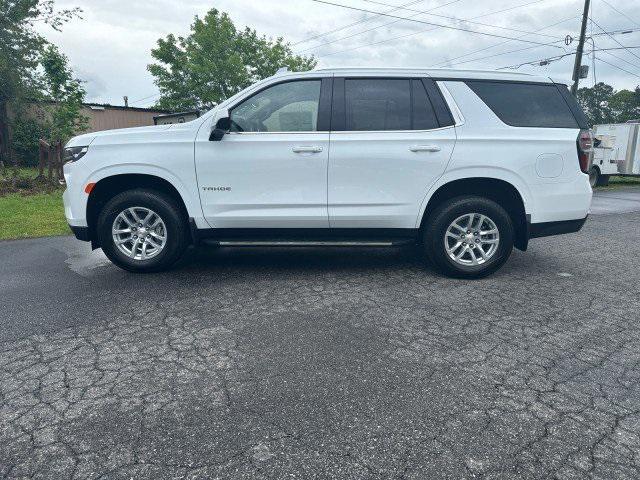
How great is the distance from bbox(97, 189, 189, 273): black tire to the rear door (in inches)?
63.2

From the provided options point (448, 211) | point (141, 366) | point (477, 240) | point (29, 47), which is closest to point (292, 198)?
point (448, 211)

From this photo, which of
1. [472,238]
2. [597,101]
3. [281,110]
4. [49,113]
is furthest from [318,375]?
[597,101]

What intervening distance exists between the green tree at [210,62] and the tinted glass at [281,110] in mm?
28269

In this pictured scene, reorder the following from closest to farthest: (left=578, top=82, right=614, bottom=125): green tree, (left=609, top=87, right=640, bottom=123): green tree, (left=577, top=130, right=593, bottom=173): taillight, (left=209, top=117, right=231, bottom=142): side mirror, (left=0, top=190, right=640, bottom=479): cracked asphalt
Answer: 1. (left=0, top=190, right=640, bottom=479): cracked asphalt
2. (left=209, top=117, right=231, bottom=142): side mirror
3. (left=577, top=130, right=593, bottom=173): taillight
4. (left=609, top=87, right=640, bottom=123): green tree
5. (left=578, top=82, right=614, bottom=125): green tree

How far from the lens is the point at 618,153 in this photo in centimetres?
1802

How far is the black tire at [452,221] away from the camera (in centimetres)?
489

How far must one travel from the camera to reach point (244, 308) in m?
4.18

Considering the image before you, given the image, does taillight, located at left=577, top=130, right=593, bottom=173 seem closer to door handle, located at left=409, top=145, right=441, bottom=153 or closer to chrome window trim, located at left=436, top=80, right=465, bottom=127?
chrome window trim, located at left=436, top=80, right=465, bottom=127

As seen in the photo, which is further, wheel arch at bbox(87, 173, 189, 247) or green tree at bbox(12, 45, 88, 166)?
green tree at bbox(12, 45, 88, 166)

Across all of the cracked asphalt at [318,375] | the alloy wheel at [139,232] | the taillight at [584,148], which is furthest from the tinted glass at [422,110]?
the alloy wheel at [139,232]

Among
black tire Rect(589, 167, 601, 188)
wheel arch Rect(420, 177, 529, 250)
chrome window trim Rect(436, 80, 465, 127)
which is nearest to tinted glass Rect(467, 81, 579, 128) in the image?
chrome window trim Rect(436, 80, 465, 127)

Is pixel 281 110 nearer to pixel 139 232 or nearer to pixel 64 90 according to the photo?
pixel 139 232

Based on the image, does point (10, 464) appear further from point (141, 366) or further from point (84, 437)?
point (141, 366)

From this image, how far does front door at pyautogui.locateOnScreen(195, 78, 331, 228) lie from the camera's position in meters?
4.77
